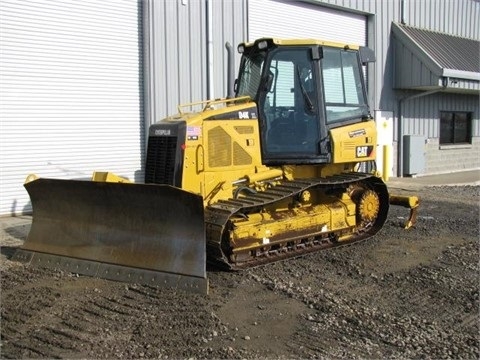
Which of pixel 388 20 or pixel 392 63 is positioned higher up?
pixel 388 20

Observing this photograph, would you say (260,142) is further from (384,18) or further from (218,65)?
(384,18)

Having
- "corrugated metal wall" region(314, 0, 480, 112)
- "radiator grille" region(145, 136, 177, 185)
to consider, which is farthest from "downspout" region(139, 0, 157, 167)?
"corrugated metal wall" region(314, 0, 480, 112)

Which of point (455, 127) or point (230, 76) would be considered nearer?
point (230, 76)

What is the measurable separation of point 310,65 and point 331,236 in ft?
7.66

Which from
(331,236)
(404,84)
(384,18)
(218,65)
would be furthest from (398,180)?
(331,236)

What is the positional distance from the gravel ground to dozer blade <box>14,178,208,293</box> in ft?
0.64

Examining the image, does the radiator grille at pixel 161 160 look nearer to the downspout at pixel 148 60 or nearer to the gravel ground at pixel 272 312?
the gravel ground at pixel 272 312

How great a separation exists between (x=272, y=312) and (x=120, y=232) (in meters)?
2.21

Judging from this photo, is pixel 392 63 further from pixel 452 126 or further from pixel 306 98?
pixel 306 98

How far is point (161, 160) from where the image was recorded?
22.6 ft

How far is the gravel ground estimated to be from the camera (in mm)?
4332

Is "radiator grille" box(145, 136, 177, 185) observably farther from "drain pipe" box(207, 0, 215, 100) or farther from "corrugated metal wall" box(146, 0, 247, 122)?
"drain pipe" box(207, 0, 215, 100)

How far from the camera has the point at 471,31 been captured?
21609 millimetres

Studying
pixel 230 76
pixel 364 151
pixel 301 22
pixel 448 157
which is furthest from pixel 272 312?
pixel 448 157
